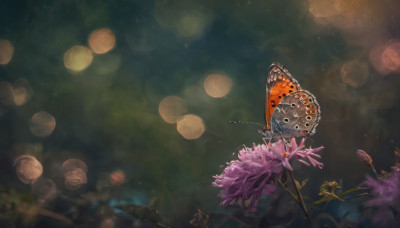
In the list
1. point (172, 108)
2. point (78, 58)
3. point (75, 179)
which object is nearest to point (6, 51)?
point (78, 58)

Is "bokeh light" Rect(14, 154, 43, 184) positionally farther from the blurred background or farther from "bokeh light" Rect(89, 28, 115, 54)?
"bokeh light" Rect(89, 28, 115, 54)

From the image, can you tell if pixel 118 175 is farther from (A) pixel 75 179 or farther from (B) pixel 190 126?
(B) pixel 190 126

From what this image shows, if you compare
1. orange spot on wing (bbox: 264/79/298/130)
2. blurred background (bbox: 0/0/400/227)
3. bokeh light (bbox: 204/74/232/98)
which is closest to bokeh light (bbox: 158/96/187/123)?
blurred background (bbox: 0/0/400/227)

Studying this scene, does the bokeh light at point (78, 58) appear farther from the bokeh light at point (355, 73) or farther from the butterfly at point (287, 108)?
the bokeh light at point (355, 73)

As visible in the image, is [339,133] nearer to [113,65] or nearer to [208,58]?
[208,58]

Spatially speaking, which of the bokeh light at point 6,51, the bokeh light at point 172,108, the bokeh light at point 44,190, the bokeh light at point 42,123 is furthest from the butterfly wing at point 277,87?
the bokeh light at point 6,51

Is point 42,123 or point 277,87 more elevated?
point 42,123
